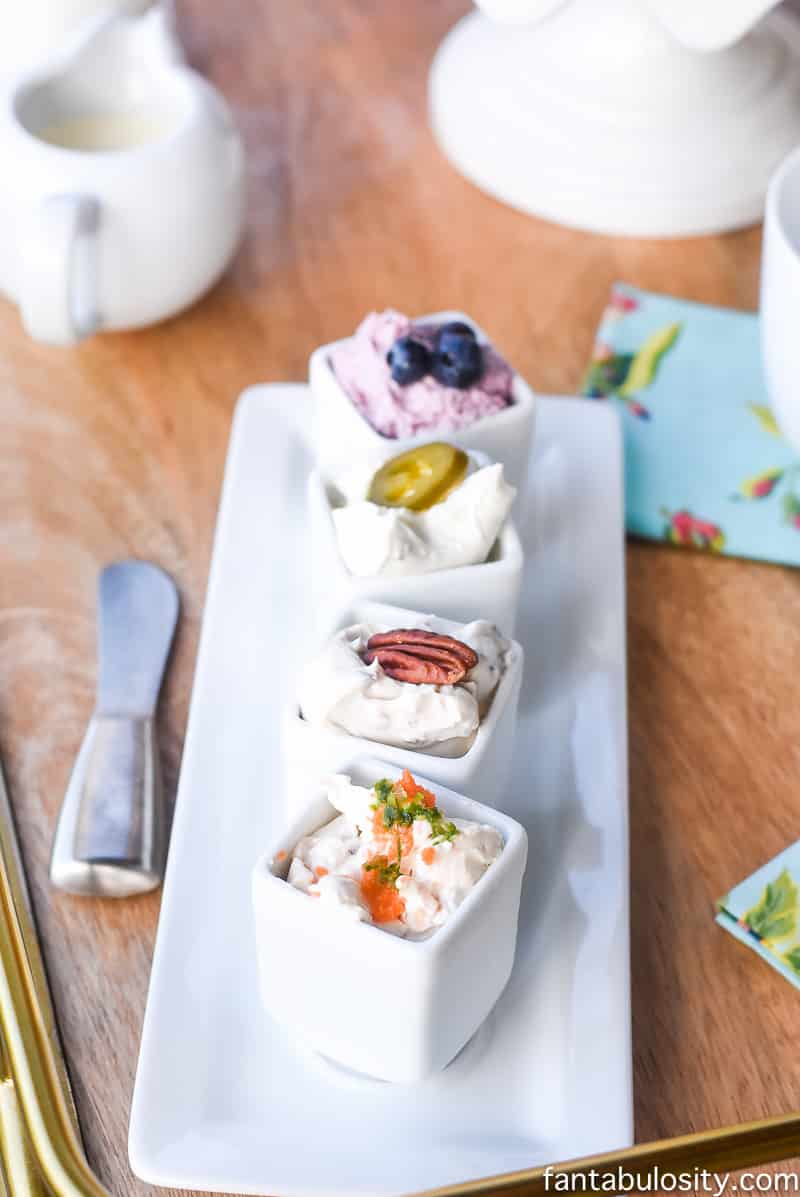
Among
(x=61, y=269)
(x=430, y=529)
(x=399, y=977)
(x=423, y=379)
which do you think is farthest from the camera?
(x=61, y=269)

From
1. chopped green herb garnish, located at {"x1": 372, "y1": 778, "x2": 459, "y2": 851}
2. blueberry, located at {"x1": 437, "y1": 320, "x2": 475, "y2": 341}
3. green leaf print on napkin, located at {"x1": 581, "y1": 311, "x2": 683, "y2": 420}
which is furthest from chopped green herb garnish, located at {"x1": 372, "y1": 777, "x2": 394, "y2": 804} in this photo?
green leaf print on napkin, located at {"x1": 581, "y1": 311, "x2": 683, "y2": 420}

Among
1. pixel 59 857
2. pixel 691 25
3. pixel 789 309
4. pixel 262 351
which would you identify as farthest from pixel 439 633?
pixel 691 25

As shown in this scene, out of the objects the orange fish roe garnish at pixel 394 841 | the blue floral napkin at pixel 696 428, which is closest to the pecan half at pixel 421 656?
the orange fish roe garnish at pixel 394 841

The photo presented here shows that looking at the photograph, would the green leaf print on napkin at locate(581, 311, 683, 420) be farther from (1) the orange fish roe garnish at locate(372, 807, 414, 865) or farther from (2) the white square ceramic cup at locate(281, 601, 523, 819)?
(1) the orange fish roe garnish at locate(372, 807, 414, 865)

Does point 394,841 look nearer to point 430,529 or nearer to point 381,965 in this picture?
point 381,965

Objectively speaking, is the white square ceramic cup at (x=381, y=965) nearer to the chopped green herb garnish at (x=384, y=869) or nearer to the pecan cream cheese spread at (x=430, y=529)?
the chopped green herb garnish at (x=384, y=869)

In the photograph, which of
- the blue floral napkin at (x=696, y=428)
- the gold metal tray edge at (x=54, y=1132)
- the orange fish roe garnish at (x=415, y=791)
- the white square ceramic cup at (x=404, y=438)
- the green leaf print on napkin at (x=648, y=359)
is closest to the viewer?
the gold metal tray edge at (x=54, y=1132)

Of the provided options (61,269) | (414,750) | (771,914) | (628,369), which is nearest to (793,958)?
(771,914)

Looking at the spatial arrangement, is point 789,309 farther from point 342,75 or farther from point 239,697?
point 342,75
